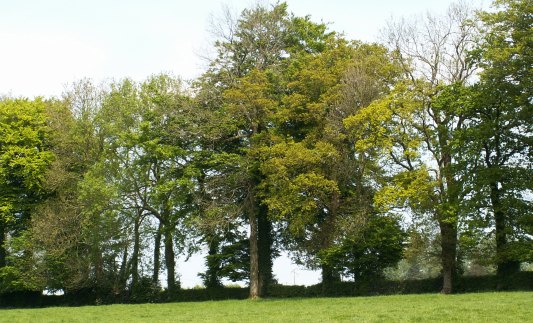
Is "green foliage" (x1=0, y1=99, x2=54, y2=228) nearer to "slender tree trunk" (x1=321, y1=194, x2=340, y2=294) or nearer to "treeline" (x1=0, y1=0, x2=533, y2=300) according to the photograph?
"treeline" (x1=0, y1=0, x2=533, y2=300)

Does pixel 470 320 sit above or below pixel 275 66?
below

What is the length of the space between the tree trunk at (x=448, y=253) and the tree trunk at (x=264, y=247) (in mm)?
11726

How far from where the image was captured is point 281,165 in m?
35.9

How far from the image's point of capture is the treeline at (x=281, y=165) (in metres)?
35.2

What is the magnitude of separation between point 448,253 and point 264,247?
12554 millimetres

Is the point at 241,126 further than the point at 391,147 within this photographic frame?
Yes

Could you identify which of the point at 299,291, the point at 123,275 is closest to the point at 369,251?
the point at 299,291

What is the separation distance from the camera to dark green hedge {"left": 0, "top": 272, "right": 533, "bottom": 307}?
34.5 m

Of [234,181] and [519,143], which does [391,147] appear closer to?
[519,143]

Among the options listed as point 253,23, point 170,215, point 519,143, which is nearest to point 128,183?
point 170,215

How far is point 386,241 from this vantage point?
125 ft

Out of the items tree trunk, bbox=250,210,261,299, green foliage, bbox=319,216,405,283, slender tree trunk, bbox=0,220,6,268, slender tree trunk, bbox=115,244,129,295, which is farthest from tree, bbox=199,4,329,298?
slender tree trunk, bbox=0,220,6,268

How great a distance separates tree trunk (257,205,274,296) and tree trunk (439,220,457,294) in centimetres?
1173

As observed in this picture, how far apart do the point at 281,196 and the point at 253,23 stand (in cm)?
1300
